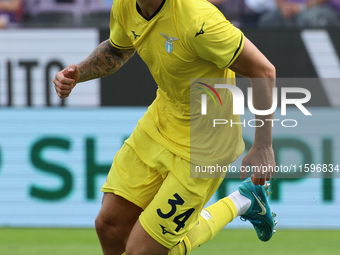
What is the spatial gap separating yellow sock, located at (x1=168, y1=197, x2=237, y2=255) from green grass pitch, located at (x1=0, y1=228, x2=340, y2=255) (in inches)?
40.3

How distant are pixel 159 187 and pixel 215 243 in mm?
1982

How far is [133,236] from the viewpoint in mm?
3777

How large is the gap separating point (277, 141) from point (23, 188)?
8.24ft

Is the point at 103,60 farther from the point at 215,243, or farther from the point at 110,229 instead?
the point at 215,243

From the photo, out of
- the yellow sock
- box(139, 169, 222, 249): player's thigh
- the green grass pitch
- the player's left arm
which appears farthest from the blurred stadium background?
the player's left arm

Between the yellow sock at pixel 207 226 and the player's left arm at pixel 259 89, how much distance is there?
0.73 metres

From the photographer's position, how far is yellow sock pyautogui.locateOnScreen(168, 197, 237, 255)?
13.5 feet

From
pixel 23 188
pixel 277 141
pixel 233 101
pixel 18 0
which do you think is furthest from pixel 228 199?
pixel 18 0

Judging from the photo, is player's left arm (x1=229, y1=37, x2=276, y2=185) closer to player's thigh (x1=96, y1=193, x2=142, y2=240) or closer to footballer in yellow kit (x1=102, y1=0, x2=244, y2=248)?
footballer in yellow kit (x1=102, y1=0, x2=244, y2=248)

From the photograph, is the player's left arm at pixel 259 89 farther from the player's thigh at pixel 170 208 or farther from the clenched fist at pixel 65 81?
the clenched fist at pixel 65 81

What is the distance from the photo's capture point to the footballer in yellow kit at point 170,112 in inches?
134

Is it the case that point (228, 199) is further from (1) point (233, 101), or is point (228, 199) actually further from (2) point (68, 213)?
(2) point (68, 213)

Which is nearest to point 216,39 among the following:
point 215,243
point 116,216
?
point 116,216

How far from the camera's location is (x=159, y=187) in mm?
3951
